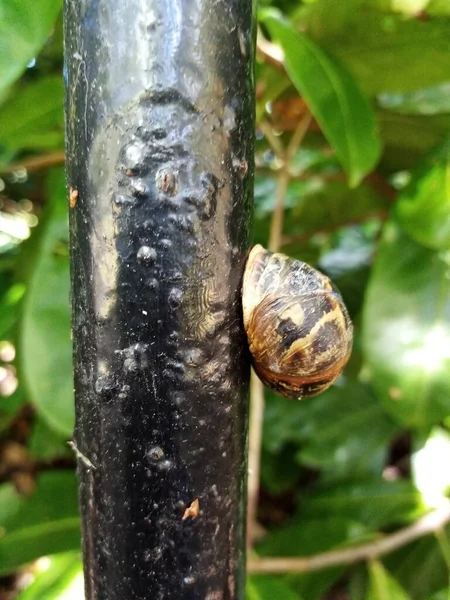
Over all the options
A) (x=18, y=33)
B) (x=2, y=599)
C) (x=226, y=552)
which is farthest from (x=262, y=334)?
(x=2, y=599)

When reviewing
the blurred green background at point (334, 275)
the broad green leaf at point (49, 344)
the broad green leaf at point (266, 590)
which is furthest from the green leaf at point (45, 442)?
the broad green leaf at point (266, 590)

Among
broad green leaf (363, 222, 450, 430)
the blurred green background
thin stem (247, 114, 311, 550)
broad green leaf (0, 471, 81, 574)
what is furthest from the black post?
broad green leaf (0, 471, 81, 574)

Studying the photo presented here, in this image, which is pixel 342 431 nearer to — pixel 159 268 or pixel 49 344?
pixel 49 344

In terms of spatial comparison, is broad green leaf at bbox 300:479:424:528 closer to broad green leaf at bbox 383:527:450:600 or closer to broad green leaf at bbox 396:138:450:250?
broad green leaf at bbox 383:527:450:600

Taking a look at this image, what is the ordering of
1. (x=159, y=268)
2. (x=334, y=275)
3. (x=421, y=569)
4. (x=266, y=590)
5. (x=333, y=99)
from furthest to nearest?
1. (x=334, y=275)
2. (x=421, y=569)
3. (x=266, y=590)
4. (x=333, y=99)
5. (x=159, y=268)

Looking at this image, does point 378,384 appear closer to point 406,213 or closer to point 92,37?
point 406,213

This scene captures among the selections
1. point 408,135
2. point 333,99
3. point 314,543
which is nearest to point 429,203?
point 333,99

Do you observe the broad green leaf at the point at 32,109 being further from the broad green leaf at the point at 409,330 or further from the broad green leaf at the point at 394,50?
the broad green leaf at the point at 409,330
